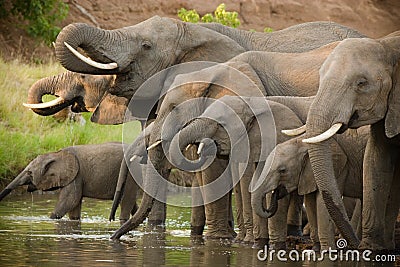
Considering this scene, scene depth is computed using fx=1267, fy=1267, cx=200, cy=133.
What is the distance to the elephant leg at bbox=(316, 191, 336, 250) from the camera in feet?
33.2

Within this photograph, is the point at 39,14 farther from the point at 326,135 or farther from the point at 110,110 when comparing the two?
the point at 326,135

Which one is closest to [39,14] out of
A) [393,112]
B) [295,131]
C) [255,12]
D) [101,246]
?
[255,12]

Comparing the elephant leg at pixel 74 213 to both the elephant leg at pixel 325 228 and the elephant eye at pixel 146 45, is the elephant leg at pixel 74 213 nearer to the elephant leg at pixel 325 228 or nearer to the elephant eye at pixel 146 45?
the elephant eye at pixel 146 45

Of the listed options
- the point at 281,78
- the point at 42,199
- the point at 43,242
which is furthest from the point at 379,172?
the point at 42,199

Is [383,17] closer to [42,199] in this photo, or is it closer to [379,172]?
[42,199]

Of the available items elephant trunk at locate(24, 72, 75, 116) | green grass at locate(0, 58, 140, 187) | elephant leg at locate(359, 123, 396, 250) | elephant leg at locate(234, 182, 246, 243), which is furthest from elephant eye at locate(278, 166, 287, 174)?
green grass at locate(0, 58, 140, 187)

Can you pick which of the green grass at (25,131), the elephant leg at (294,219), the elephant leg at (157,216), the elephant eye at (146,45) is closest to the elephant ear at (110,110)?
the elephant leg at (157,216)

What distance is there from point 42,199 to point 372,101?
8155 millimetres

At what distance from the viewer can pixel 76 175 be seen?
48.5 feet

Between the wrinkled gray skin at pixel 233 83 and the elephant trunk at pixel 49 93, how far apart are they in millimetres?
2269

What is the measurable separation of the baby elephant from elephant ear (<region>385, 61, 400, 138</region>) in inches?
214

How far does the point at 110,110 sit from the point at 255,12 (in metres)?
20.1

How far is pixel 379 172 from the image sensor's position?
10.1 meters

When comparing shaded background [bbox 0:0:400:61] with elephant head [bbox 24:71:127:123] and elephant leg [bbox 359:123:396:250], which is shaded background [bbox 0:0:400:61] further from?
elephant leg [bbox 359:123:396:250]
